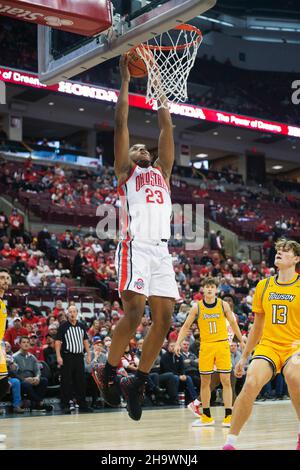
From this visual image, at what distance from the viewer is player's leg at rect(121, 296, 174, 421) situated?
6355mm

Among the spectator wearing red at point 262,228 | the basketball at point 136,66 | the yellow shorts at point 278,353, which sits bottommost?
the yellow shorts at point 278,353

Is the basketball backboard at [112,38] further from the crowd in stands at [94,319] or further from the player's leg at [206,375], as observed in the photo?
the player's leg at [206,375]

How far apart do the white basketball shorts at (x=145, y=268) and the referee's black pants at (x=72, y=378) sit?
264 inches

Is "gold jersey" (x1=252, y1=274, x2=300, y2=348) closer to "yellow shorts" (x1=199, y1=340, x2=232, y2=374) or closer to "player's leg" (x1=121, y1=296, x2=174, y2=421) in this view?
"player's leg" (x1=121, y1=296, x2=174, y2=421)

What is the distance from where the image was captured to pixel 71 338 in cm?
1284

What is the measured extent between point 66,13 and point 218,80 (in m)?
31.2

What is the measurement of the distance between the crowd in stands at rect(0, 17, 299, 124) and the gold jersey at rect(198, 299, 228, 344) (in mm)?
18948

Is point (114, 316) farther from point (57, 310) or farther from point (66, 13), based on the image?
point (66, 13)

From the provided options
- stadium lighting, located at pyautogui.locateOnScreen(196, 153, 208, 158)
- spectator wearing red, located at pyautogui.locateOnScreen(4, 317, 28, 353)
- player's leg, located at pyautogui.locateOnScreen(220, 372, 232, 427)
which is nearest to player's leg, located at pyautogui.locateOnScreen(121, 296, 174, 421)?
player's leg, located at pyautogui.locateOnScreen(220, 372, 232, 427)

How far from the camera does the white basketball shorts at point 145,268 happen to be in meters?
6.27

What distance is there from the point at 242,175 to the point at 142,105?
35.7 feet

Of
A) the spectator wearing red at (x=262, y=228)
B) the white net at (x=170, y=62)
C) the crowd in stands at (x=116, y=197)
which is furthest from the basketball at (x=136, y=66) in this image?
the spectator wearing red at (x=262, y=228)

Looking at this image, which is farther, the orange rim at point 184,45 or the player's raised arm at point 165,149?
the orange rim at point 184,45

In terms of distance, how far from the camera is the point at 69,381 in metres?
12.7
